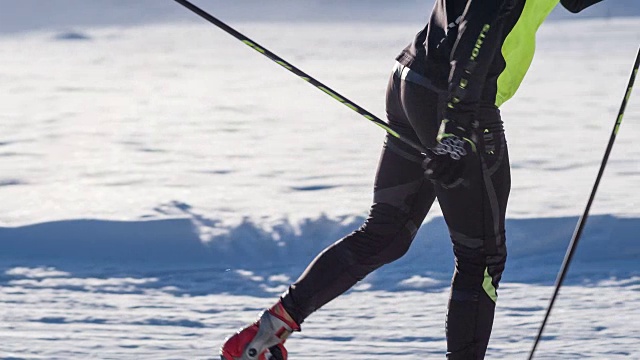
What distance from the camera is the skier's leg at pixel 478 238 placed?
262 cm

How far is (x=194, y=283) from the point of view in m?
4.32

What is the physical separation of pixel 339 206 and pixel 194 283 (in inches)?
36.9

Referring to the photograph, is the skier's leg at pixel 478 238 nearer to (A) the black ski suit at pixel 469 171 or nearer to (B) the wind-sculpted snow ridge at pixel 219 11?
(A) the black ski suit at pixel 469 171

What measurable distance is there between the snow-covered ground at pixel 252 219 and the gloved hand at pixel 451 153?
1.08 m

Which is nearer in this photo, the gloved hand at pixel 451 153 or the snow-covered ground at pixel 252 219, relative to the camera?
the gloved hand at pixel 451 153

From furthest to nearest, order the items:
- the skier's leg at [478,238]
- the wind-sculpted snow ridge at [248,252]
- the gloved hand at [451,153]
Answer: the wind-sculpted snow ridge at [248,252]
the skier's leg at [478,238]
the gloved hand at [451,153]

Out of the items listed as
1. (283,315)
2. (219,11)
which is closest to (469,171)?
(283,315)

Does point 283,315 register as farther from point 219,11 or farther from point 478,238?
point 219,11

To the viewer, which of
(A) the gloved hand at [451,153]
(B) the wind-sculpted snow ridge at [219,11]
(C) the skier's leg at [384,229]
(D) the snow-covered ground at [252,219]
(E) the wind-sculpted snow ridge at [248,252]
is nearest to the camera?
(A) the gloved hand at [451,153]

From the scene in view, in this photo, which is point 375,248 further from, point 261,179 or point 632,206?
point 261,179

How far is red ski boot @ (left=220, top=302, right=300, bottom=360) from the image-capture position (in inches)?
113

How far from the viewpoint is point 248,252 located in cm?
463

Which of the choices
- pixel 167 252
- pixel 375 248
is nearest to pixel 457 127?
pixel 375 248

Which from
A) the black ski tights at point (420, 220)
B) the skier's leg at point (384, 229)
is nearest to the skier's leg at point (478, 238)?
the black ski tights at point (420, 220)
